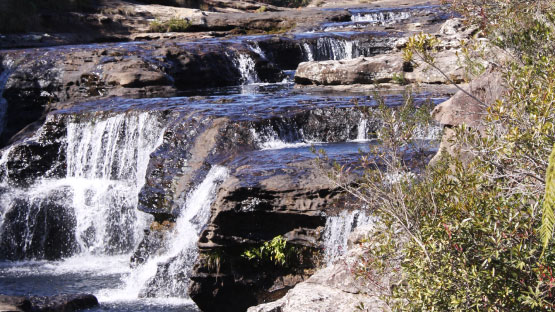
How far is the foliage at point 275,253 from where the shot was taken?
729cm

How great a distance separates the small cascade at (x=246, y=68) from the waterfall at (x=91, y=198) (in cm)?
595

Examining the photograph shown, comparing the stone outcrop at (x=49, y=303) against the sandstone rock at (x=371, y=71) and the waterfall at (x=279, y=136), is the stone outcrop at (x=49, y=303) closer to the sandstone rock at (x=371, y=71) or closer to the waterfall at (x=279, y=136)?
the waterfall at (x=279, y=136)

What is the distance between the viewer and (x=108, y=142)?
38.2 feet

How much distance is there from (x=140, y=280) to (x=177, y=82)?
28.3 ft

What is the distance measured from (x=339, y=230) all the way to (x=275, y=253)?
0.79m

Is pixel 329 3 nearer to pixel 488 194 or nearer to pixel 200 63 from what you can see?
pixel 200 63

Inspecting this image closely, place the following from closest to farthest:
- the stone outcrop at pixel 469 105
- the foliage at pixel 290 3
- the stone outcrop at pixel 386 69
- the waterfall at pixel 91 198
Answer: the stone outcrop at pixel 469 105 → the waterfall at pixel 91 198 → the stone outcrop at pixel 386 69 → the foliage at pixel 290 3

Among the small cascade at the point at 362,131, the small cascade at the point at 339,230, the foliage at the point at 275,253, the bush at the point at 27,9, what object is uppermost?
the bush at the point at 27,9

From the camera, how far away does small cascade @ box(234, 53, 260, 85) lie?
1735 centimetres

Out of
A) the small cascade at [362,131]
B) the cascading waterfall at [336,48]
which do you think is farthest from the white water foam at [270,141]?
the cascading waterfall at [336,48]

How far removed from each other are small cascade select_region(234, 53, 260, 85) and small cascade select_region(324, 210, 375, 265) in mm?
10545

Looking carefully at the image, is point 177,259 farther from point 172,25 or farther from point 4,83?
point 172,25

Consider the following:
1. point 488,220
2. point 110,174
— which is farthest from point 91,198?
→ point 488,220

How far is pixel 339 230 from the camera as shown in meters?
7.07
